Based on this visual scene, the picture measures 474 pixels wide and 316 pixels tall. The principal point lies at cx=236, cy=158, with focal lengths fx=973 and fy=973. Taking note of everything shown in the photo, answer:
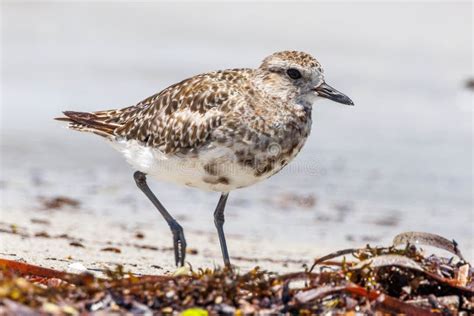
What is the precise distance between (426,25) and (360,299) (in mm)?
12636

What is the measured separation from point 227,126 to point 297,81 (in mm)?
510

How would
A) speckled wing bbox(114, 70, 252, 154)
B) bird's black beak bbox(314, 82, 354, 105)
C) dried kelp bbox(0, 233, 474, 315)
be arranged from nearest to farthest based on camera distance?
dried kelp bbox(0, 233, 474, 315) → speckled wing bbox(114, 70, 252, 154) → bird's black beak bbox(314, 82, 354, 105)

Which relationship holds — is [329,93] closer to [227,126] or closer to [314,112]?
[227,126]

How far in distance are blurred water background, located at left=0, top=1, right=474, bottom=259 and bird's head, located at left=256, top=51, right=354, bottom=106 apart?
1431 millimetres

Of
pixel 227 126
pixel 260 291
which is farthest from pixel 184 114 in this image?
pixel 260 291

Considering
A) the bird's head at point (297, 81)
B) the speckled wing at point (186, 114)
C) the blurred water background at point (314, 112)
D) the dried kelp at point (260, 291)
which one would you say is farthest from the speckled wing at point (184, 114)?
the blurred water background at point (314, 112)

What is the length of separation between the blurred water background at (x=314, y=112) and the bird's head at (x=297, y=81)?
1.43m

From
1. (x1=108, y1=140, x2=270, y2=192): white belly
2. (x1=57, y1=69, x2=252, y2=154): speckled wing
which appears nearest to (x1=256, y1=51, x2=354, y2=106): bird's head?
(x1=57, y1=69, x2=252, y2=154): speckled wing

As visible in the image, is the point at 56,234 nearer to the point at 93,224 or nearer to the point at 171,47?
the point at 93,224

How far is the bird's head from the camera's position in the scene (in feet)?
17.3

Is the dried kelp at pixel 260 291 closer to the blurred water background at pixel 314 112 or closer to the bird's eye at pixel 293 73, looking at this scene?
the bird's eye at pixel 293 73

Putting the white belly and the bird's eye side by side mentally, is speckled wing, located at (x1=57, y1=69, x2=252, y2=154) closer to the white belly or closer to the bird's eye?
the white belly

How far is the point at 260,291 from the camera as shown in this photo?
142 inches

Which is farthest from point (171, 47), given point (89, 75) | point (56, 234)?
point (56, 234)
